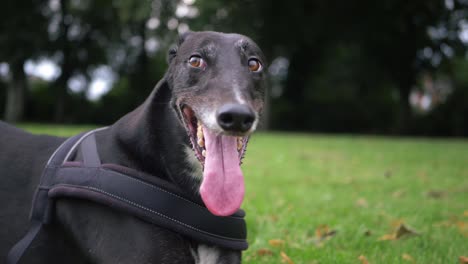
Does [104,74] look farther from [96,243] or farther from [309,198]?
[96,243]

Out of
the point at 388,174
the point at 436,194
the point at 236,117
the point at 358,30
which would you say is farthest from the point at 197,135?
the point at 358,30

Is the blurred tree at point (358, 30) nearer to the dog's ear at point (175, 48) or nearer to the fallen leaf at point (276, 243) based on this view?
the fallen leaf at point (276, 243)

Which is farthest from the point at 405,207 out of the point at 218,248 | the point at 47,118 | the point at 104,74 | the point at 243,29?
the point at 104,74

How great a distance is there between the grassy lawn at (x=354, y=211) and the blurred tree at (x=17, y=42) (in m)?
21.3

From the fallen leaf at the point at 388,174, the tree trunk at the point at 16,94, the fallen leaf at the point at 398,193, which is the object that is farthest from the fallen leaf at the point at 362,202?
the tree trunk at the point at 16,94

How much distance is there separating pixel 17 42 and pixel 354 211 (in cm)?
2564

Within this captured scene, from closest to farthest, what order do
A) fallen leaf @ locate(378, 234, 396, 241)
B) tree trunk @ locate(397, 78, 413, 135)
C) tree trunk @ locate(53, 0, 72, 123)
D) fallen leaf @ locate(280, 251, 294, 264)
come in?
fallen leaf @ locate(280, 251, 294, 264)
fallen leaf @ locate(378, 234, 396, 241)
tree trunk @ locate(397, 78, 413, 135)
tree trunk @ locate(53, 0, 72, 123)

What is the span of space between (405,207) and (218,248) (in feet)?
12.7

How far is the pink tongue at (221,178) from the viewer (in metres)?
2.19

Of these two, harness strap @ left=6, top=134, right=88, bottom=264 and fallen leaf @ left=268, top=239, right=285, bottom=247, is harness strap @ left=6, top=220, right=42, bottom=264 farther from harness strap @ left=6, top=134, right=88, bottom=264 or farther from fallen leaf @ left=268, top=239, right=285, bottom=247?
fallen leaf @ left=268, top=239, right=285, bottom=247

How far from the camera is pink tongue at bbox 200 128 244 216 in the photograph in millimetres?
2188

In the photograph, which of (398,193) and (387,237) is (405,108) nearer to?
(398,193)

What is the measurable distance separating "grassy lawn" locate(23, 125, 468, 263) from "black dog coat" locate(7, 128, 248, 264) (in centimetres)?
125

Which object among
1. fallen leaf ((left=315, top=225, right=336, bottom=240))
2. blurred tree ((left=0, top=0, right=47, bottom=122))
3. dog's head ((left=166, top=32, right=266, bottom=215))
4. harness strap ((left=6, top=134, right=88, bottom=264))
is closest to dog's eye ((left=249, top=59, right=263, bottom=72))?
dog's head ((left=166, top=32, right=266, bottom=215))
